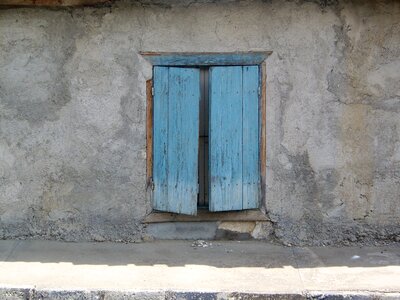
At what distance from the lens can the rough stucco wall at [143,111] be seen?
6793 mm

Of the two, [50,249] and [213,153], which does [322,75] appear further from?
[50,249]

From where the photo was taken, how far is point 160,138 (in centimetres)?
688

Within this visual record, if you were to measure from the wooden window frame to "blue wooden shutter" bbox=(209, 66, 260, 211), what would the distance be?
65 millimetres

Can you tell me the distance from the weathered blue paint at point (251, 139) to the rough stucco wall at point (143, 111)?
14 centimetres

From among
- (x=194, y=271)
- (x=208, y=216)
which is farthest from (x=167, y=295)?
(x=208, y=216)

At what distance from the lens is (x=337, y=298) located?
18.2 ft

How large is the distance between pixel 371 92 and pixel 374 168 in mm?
812

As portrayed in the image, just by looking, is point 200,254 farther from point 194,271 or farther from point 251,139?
point 251,139

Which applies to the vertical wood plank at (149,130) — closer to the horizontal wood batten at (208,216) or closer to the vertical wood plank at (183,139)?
the vertical wood plank at (183,139)

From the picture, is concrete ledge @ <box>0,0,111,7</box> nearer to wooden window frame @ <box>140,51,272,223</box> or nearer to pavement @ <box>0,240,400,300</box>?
wooden window frame @ <box>140,51,272,223</box>

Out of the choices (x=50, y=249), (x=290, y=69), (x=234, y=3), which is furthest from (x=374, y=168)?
(x=50, y=249)

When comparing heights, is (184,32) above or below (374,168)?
above

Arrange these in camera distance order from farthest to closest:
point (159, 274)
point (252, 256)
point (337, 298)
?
point (252, 256), point (159, 274), point (337, 298)

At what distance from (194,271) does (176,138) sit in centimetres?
148
